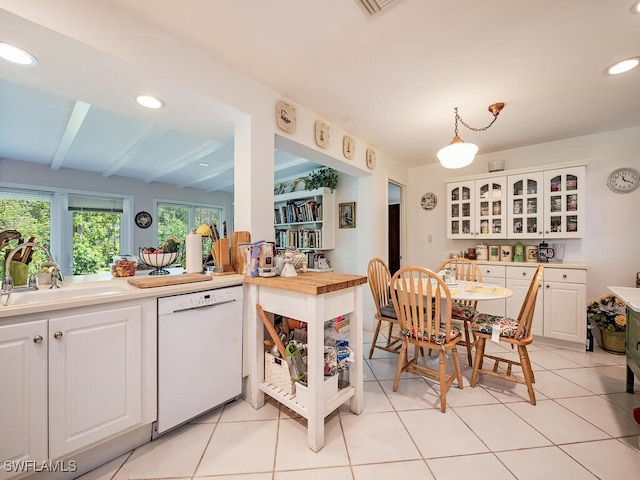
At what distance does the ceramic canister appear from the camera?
3.38 meters

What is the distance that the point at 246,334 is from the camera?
1.86m

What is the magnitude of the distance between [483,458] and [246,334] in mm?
1543

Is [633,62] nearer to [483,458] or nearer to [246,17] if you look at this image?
[246,17]

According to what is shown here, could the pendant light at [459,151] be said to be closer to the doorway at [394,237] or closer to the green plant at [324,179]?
the green plant at [324,179]

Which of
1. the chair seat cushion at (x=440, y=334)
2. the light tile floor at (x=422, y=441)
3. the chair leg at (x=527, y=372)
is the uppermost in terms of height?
the chair seat cushion at (x=440, y=334)

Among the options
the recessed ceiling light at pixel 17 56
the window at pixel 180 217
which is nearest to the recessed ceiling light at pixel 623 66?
the recessed ceiling light at pixel 17 56

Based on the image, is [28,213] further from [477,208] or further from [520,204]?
[520,204]

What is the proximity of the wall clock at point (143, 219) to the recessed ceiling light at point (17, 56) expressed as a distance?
4031 mm

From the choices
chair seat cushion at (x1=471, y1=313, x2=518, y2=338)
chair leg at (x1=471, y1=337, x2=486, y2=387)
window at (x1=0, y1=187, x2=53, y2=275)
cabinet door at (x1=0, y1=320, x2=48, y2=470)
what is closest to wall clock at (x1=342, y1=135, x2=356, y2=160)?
chair seat cushion at (x1=471, y1=313, x2=518, y2=338)

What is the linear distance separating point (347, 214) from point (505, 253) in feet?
6.99

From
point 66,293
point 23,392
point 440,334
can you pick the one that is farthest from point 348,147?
point 23,392

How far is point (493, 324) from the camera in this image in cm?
201

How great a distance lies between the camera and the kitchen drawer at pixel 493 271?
3.18 meters

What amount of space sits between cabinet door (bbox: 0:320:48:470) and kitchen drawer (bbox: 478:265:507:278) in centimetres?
391
